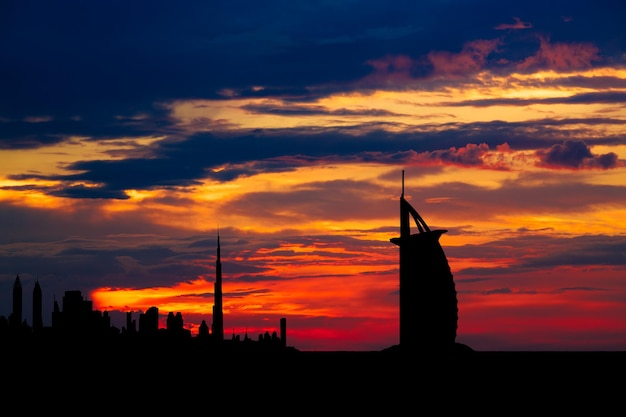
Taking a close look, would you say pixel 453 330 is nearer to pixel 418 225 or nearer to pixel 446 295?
pixel 446 295

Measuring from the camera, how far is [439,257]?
19688 centimetres

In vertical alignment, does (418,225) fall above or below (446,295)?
above

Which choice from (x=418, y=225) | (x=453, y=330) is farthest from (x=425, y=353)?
(x=418, y=225)

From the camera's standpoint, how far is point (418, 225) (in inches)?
7726

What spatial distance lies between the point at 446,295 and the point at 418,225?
531 inches

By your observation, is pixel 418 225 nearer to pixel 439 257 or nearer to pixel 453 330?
pixel 439 257

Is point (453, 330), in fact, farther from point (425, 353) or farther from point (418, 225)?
point (418, 225)

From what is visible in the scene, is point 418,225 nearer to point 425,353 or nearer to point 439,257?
point 439,257

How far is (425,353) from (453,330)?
21.9 feet

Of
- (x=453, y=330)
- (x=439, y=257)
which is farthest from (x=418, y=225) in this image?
(x=453, y=330)

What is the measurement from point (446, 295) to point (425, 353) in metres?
11.7

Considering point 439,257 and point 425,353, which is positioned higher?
point 439,257

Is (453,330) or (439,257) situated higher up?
(439,257)

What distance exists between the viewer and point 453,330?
198 meters
